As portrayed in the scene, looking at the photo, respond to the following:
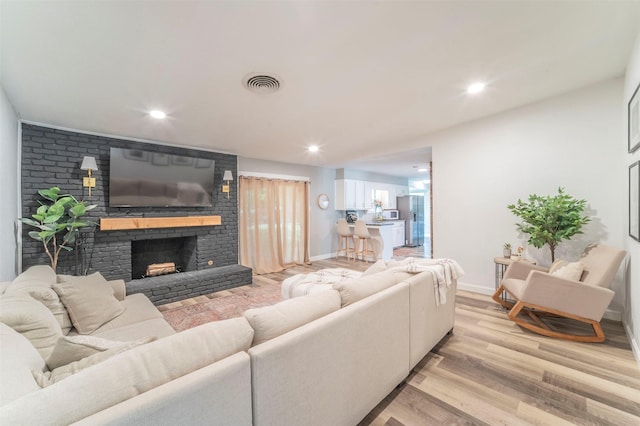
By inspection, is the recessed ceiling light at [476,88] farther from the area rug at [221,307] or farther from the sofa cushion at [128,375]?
the area rug at [221,307]

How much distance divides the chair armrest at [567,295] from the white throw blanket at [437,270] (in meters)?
0.81

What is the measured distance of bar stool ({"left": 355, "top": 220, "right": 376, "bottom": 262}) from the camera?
19.5ft

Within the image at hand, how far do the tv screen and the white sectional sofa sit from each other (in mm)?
2126

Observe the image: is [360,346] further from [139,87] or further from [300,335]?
[139,87]

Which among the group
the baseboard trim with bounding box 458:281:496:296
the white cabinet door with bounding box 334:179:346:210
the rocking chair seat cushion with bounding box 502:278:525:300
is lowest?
the baseboard trim with bounding box 458:281:496:296

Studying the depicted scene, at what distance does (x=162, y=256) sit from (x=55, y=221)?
1.57 m

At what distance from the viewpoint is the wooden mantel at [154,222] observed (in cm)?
353

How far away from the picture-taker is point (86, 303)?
192 cm

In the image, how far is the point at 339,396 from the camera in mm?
1320

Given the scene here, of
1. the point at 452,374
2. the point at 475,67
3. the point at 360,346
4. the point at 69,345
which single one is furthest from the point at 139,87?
the point at 452,374

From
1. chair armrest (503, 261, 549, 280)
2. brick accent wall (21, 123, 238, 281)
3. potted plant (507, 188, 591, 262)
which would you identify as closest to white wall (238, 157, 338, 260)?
brick accent wall (21, 123, 238, 281)

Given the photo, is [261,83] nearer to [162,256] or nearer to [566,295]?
[566,295]

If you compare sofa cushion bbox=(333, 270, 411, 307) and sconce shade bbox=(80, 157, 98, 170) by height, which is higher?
sconce shade bbox=(80, 157, 98, 170)

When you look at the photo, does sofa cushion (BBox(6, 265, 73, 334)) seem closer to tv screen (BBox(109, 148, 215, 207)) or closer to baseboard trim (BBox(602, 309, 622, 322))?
tv screen (BBox(109, 148, 215, 207))
